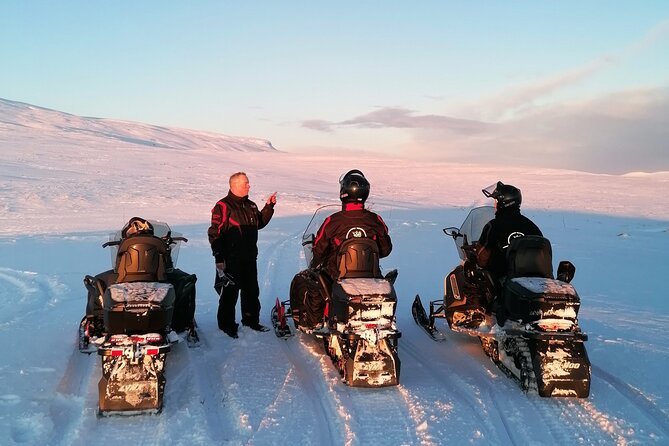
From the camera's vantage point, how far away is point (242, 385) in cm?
498

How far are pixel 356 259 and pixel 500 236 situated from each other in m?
1.51

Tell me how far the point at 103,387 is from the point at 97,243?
8851mm

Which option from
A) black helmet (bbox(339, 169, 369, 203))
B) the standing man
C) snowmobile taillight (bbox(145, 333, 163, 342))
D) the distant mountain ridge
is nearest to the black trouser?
the standing man

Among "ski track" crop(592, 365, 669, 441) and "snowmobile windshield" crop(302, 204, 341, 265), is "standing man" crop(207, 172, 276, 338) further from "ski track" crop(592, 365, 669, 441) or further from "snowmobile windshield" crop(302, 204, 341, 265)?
"ski track" crop(592, 365, 669, 441)

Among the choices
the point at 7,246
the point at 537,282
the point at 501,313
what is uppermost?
the point at 537,282

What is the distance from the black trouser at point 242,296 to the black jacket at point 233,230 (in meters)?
0.13

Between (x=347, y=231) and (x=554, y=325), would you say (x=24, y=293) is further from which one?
(x=554, y=325)

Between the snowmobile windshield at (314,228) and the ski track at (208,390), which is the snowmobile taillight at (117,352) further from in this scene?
the snowmobile windshield at (314,228)

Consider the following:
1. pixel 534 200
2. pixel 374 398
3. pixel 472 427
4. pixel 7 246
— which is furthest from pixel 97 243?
pixel 534 200

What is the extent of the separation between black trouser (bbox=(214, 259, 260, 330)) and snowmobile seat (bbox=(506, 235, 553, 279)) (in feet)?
9.81

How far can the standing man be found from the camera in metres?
6.46

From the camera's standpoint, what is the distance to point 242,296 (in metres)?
6.77

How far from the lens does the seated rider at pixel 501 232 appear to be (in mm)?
5711

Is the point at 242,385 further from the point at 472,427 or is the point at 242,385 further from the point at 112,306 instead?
the point at 472,427
